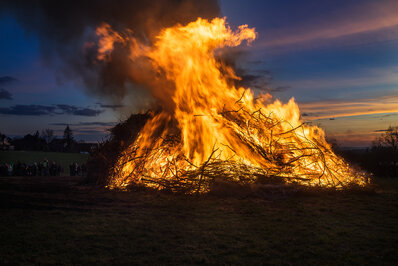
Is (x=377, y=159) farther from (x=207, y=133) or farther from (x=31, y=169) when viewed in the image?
(x=31, y=169)

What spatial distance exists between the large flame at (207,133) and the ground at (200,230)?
2.64m

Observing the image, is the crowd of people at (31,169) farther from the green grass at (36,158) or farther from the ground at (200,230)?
the ground at (200,230)

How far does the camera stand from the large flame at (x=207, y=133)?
11773mm

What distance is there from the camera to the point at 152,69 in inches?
529

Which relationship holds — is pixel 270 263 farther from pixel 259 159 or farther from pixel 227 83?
pixel 227 83

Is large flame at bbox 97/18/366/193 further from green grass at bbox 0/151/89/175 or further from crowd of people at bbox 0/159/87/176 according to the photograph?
green grass at bbox 0/151/89/175

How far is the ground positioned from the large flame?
2640 mm

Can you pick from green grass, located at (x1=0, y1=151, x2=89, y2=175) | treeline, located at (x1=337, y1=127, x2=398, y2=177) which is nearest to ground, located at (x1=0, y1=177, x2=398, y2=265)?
treeline, located at (x1=337, y1=127, x2=398, y2=177)

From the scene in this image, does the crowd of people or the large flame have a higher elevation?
the large flame

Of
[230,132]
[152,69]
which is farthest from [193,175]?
[152,69]

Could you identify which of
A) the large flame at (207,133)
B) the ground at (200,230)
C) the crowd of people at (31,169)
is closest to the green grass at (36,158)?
the crowd of people at (31,169)

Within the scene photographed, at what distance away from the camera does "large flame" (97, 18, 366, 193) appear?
11773 mm

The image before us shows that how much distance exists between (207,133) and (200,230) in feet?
23.2

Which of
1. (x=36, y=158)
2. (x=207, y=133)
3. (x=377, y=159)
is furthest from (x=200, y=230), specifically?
(x=36, y=158)
